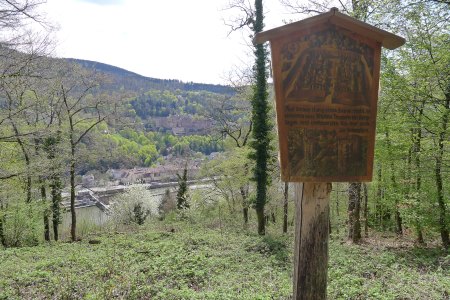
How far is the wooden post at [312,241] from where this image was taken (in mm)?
2863

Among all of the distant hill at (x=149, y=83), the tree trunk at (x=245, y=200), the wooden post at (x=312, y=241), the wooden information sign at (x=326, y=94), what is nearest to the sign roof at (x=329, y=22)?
the wooden information sign at (x=326, y=94)

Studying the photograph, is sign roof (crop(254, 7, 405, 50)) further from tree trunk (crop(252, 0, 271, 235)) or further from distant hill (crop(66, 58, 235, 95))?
distant hill (crop(66, 58, 235, 95))

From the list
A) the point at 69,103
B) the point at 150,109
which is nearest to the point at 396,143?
the point at 69,103

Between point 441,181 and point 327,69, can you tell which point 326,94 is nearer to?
point 327,69

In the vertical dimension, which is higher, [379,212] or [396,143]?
[396,143]

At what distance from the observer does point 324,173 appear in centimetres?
269

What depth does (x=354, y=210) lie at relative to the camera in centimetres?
1252

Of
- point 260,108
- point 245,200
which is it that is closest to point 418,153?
point 260,108

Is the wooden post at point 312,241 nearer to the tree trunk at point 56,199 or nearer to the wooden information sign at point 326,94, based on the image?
the wooden information sign at point 326,94

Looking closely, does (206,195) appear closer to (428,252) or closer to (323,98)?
(428,252)

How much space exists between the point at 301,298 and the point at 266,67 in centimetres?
1454

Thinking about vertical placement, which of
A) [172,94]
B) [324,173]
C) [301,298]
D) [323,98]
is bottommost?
[301,298]

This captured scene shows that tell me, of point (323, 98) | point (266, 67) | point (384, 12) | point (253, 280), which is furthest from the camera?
point (266, 67)

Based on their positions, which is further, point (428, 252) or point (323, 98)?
point (428, 252)
